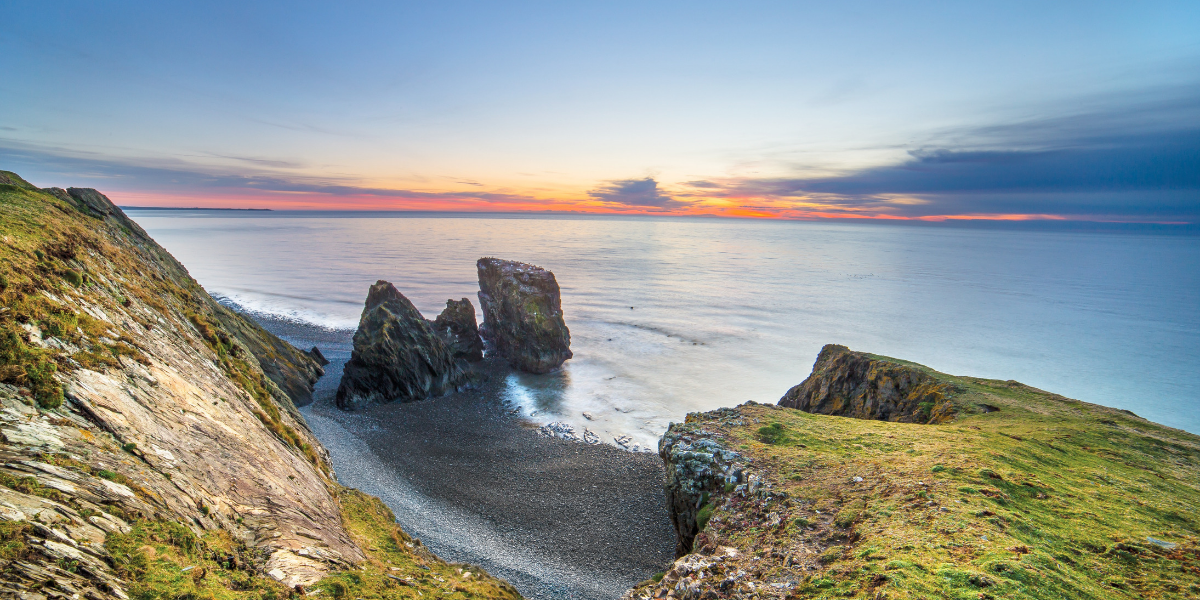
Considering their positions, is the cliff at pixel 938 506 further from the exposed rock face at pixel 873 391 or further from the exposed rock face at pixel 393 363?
the exposed rock face at pixel 393 363

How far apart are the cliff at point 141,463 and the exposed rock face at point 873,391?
46.6 ft

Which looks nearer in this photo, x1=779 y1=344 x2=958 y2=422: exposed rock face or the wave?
x1=779 y1=344 x2=958 y2=422: exposed rock face

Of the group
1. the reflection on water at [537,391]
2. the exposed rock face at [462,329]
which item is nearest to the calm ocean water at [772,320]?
the reflection on water at [537,391]

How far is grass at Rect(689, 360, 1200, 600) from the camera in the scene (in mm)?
6457

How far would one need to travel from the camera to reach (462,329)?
115 ft

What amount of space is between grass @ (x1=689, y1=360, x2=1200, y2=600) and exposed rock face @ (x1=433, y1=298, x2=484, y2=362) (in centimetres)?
2399

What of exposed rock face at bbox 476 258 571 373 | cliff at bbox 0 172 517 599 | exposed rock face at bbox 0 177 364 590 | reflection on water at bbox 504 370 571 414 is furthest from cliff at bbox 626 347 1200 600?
exposed rock face at bbox 476 258 571 373

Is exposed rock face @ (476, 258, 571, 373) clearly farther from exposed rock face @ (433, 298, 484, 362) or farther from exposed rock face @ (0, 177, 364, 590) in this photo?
exposed rock face @ (0, 177, 364, 590)

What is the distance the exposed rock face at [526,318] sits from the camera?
34688 mm

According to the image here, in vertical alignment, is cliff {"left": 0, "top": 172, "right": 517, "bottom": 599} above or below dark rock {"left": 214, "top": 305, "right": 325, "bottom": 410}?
above

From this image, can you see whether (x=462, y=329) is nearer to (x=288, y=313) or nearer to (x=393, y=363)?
(x=393, y=363)

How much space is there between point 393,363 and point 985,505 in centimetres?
2640

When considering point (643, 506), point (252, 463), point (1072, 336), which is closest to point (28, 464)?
point (252, 463)

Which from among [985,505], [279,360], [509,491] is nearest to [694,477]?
[985,505]
